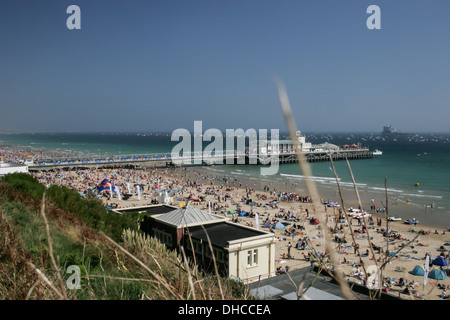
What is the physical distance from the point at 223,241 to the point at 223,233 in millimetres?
1199

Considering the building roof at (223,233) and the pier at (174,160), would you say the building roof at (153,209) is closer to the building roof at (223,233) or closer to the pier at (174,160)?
the building roof at (223,233)

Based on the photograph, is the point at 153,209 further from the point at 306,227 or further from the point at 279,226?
the point at 306,227

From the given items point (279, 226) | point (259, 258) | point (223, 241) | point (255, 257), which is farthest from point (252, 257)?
point (279, 226)

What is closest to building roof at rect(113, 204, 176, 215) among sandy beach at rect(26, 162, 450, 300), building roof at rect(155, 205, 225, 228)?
building roof at rect(155, 205, 225, 228)

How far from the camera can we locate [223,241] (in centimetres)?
1526

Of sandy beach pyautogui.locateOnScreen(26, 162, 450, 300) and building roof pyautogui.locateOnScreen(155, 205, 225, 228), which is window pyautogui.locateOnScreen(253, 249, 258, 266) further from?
building roof pyautogui.locateOnScreen(155, 205, 225, 228)

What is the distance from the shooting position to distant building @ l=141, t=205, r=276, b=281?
Result: 1455 cm

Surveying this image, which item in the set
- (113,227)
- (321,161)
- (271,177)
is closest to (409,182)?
(271,177)

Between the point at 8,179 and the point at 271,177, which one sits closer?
the point at 8,179

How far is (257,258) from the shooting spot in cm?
1571
